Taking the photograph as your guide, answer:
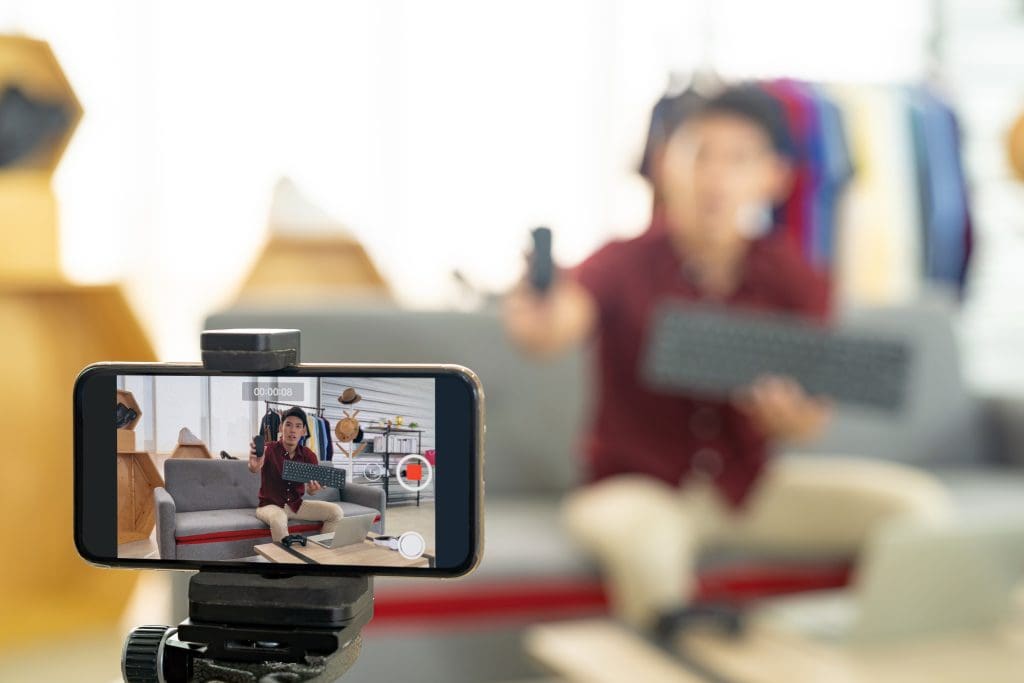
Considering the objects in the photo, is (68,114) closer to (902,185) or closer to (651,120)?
(651,120)

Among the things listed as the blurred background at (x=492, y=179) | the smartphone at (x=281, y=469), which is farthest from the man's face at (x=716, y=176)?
the smartphone at (x=281, y=469)

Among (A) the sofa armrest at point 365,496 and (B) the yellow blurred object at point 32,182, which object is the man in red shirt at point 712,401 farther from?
(A) the sofa armrest at point 365,496

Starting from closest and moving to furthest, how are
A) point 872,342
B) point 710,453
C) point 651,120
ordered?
point 872,342, point 710,453, point 651,120

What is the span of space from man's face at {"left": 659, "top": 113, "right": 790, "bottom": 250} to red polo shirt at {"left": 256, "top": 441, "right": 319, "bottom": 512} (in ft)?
3.60

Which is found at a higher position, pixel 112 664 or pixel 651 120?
pixel 651 120

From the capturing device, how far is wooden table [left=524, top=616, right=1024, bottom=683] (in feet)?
2.58

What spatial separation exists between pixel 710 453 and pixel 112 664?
1.07 m

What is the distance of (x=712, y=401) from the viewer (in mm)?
1290

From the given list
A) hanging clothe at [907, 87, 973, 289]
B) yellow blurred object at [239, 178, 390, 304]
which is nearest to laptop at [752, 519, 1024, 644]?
yellow blurred object at [239, 178, 390, 304]

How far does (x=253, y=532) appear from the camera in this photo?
24cm

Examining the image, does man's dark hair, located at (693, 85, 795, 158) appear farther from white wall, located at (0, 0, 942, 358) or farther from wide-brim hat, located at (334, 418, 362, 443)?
wide-brim hat, located at (334, 418, 362, 443)

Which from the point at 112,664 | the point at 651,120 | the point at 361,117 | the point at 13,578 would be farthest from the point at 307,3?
the point at 112,664

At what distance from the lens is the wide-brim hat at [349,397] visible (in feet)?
0.77

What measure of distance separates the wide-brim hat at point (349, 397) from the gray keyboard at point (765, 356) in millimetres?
1011
